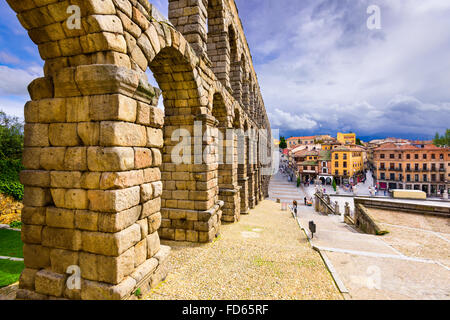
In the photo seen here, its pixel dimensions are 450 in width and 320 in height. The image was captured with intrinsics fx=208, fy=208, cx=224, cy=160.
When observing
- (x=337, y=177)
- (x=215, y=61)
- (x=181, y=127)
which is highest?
(x=215, y=61)

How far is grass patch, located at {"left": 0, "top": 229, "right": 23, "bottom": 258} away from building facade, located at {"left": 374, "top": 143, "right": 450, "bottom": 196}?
45.4m

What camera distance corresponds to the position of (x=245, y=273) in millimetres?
4820

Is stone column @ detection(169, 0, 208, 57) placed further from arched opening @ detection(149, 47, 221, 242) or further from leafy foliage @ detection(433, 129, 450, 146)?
leafy foliage @ detection(433, 129, 450, 146)

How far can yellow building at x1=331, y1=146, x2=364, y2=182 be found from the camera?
40.2 meters

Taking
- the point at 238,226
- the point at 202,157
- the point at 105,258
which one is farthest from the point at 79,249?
the point at 238,226

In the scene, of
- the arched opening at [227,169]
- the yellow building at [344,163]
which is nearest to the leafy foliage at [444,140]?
the yellow building at [344,163]

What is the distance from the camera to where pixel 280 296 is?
4.00 meters

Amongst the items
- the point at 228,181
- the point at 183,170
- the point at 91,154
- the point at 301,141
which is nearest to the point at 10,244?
the point at 183,170

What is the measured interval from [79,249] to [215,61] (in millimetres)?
8610

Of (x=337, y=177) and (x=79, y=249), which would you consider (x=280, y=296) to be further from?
(x=337, y=177)

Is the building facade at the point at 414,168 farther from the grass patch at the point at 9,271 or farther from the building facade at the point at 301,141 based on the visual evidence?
the grass patch at the point at 9,271

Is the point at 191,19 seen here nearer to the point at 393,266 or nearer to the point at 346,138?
the point at 393,266

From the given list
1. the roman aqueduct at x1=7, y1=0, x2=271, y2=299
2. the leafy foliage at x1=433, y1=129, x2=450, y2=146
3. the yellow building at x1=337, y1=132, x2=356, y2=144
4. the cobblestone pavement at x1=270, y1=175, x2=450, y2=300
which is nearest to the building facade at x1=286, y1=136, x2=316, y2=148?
the yellow building at x1=337, y1=132, x2=356, y2=144

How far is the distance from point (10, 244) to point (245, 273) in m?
9.10
